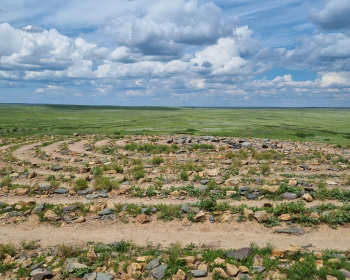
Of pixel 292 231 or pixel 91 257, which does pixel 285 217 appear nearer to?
pixel 292 231

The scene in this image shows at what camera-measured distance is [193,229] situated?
14.4 meters

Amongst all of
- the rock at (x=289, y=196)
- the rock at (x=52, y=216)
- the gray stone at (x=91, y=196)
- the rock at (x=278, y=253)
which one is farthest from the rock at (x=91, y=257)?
the rock at (x=289, y=196)

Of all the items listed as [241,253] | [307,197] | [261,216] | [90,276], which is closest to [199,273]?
[241,253]

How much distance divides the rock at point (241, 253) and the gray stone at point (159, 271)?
8.88 feet

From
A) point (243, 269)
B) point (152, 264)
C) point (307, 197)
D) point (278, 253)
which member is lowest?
point (152, 264)

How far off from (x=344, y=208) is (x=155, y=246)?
10.4m

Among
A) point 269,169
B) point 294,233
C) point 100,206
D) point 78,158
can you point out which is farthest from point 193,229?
point 78,158

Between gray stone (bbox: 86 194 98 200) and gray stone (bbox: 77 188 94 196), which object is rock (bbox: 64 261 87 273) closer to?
gray stone (bbox: 86 194 98 200)

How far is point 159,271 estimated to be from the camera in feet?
34.8

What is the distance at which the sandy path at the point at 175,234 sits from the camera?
507 inches

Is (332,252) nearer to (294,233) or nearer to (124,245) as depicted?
(294,233)

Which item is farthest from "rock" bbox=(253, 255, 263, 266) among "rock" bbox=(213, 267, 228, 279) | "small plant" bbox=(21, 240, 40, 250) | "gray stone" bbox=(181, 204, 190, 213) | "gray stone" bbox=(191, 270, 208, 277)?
"small plant" bbox=(21, 240, 40, 250)

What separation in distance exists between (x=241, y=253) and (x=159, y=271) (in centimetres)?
337

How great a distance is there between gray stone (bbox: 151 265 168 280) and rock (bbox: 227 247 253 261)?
271 cm
